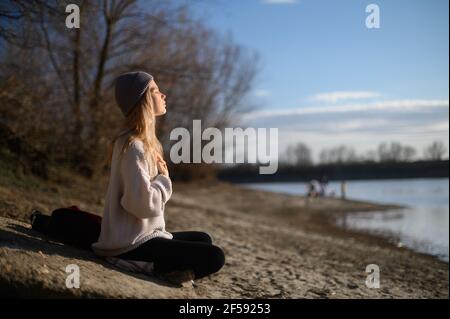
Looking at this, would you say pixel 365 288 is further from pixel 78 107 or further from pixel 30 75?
pixel 78 107

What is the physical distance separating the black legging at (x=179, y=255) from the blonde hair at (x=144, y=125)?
588mm

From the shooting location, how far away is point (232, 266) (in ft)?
18.2

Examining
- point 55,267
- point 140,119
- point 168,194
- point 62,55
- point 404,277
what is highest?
point 62,55

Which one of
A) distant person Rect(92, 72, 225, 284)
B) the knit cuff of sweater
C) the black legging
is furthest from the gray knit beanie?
the black legging

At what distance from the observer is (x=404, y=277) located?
7.26 m

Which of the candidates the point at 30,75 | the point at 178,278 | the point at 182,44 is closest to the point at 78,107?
the point at 30,75

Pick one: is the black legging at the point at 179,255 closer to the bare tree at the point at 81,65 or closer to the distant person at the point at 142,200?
the distant person at the point at 142,200

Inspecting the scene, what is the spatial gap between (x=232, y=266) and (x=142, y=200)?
2.76 metres

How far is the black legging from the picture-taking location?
329 centimetres

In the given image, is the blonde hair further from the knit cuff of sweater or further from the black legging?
the black legging

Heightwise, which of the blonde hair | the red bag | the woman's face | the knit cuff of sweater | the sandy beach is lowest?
the sandy beach

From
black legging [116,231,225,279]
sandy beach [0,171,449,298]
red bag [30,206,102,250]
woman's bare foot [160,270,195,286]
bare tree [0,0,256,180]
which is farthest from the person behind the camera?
bare tree [0,0,256,180]
